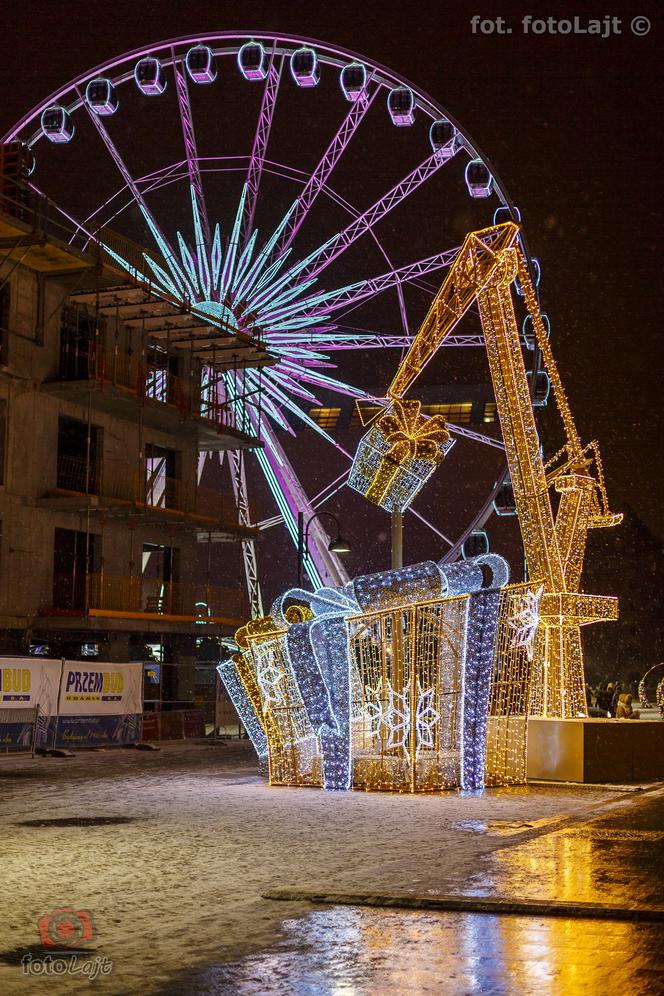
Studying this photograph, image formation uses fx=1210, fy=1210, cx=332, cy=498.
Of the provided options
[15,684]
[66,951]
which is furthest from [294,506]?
[66,951]

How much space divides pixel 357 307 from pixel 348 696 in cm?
1562

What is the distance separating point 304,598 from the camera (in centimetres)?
1684

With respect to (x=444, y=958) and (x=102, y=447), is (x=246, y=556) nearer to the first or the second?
(x=102, y=447)

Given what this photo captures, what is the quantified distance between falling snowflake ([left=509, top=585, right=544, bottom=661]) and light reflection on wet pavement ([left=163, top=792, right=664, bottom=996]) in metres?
7.46

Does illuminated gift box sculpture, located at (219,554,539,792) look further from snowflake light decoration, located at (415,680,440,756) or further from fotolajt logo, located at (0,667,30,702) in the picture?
fotolajt logo, located at (0,667,30,702)

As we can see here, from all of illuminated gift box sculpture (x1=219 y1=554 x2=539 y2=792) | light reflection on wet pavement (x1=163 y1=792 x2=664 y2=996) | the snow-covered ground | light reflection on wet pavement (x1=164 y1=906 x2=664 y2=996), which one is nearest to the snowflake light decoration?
illuminated gift box sculpture (x1=219 y1=554 x2=539 y2=792)

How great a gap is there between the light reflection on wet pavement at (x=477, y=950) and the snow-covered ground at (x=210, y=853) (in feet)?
0.87

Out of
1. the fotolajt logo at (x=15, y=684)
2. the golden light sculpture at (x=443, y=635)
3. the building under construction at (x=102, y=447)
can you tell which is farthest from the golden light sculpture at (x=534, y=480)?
the building under construction at (x=102, y=447)

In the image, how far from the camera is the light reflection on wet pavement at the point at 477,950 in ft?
18.1

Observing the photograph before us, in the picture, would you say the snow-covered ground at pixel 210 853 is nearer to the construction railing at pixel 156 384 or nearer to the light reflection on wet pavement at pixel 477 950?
the light reflection on wet pavement at pixel 477 950

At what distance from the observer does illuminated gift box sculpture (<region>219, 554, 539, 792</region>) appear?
15156mm

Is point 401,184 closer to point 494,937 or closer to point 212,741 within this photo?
point 212,741

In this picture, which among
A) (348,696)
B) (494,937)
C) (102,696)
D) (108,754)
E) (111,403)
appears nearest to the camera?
(494,937)

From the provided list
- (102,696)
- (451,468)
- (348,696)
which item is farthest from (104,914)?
(451,468)
